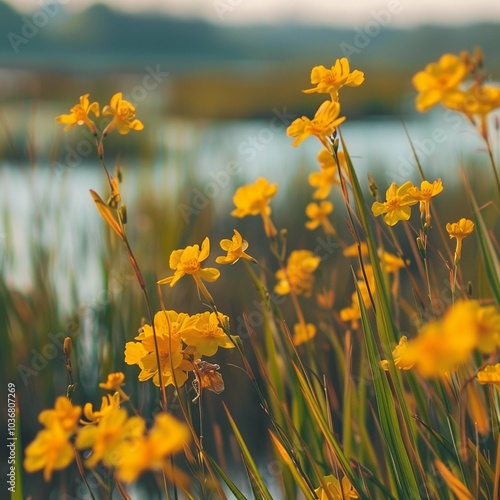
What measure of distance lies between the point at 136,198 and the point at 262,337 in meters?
1.14

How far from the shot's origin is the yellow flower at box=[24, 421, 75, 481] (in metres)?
0.75

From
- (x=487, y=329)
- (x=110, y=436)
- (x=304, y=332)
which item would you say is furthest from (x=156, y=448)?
(x=304, y=332)

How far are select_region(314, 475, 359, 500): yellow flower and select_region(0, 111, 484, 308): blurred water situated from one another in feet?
2.28

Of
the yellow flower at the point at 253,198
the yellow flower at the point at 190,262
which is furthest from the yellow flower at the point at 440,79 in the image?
the yellow flower at the point at 253,198

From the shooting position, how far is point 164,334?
1123 millimetres

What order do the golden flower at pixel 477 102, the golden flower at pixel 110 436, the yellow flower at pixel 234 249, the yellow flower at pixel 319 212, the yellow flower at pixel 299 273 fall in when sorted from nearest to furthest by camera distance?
the golden flower at pixel 110 436, the golden flower at pixel 477 102, the yellow flower at pixel 234 249, the yellow flower at pixel 299 273, the yellow flower at pixel 319 212

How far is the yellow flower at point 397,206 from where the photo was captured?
1.26m

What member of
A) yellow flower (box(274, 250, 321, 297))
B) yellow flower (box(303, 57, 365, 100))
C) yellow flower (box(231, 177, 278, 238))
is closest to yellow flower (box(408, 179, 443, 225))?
yellow flower (box(303, 57, 365, 100))

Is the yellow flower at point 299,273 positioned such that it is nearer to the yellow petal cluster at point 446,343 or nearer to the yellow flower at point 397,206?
the yellow flower at point 397,206

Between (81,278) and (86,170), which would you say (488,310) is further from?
(86,170)

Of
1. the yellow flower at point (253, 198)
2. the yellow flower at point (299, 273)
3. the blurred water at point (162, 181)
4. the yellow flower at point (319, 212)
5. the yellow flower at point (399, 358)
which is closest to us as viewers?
the yellow flower at point (399, 358)

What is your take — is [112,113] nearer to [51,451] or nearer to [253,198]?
[253,198]

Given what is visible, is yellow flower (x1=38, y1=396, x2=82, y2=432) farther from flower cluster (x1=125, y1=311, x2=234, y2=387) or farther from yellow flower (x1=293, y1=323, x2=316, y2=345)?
yellow flower (x1=293, y1=323, x2=316, y2=345)

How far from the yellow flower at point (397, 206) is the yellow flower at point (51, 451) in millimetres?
682
